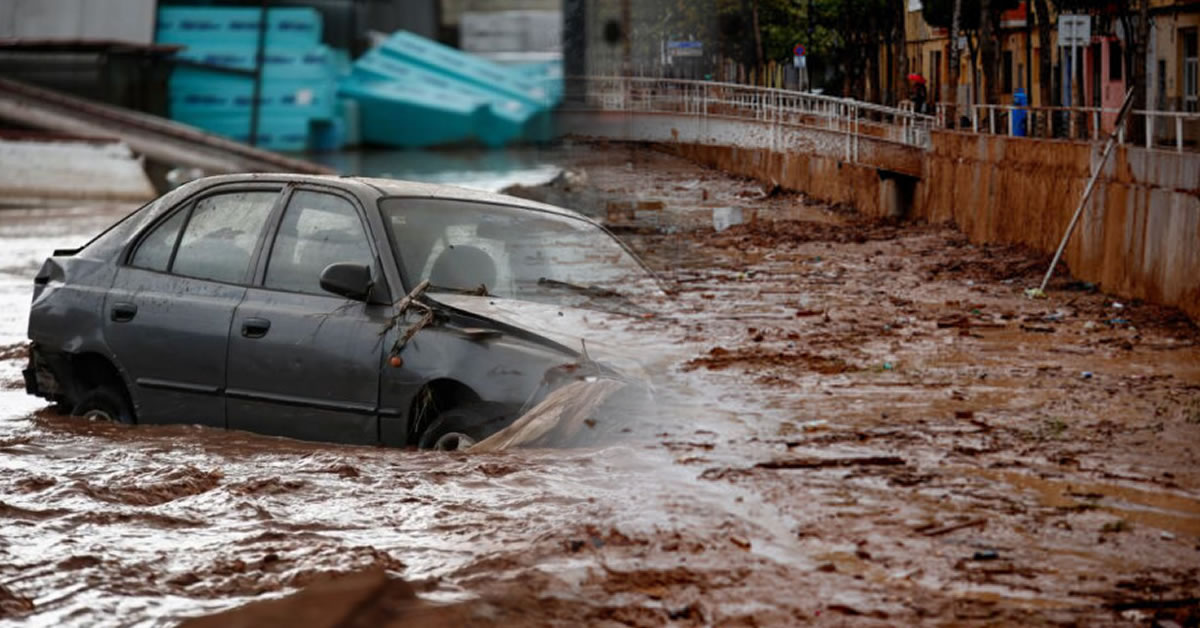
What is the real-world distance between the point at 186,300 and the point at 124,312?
380 millimetres

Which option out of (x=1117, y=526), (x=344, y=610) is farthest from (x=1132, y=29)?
(x=344, y=610)

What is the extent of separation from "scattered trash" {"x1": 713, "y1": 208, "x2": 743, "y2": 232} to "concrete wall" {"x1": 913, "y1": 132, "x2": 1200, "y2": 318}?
1.94 m

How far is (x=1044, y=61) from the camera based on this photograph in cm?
1324

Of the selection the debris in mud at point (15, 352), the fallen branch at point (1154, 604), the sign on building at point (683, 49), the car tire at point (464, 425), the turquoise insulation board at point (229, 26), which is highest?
the turquoise insulation board at point (229, 26)

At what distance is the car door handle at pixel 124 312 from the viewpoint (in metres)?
8.11

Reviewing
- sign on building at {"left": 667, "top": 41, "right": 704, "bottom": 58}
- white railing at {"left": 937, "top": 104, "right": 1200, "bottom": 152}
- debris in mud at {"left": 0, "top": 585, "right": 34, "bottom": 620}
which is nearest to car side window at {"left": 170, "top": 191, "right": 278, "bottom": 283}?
sign on building at {"left": 667, "top": 41, "right": 704, "bottom": 58}

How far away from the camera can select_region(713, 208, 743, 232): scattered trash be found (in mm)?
9013

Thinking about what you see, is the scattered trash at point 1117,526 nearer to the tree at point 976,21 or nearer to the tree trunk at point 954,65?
the tree at point 976,21

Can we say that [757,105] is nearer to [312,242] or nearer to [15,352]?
[312,242]

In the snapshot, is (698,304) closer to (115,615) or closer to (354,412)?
(354,412)

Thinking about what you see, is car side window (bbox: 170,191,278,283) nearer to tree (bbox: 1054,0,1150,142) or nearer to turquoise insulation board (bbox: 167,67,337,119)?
tree (bbox: 1054,0,1150,142)

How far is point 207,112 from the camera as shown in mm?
43812

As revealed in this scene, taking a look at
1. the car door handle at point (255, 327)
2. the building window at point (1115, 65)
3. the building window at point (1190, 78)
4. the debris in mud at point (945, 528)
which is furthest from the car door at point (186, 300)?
the building window at point (1115, 65)

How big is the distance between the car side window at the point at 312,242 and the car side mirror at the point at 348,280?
16 cm
